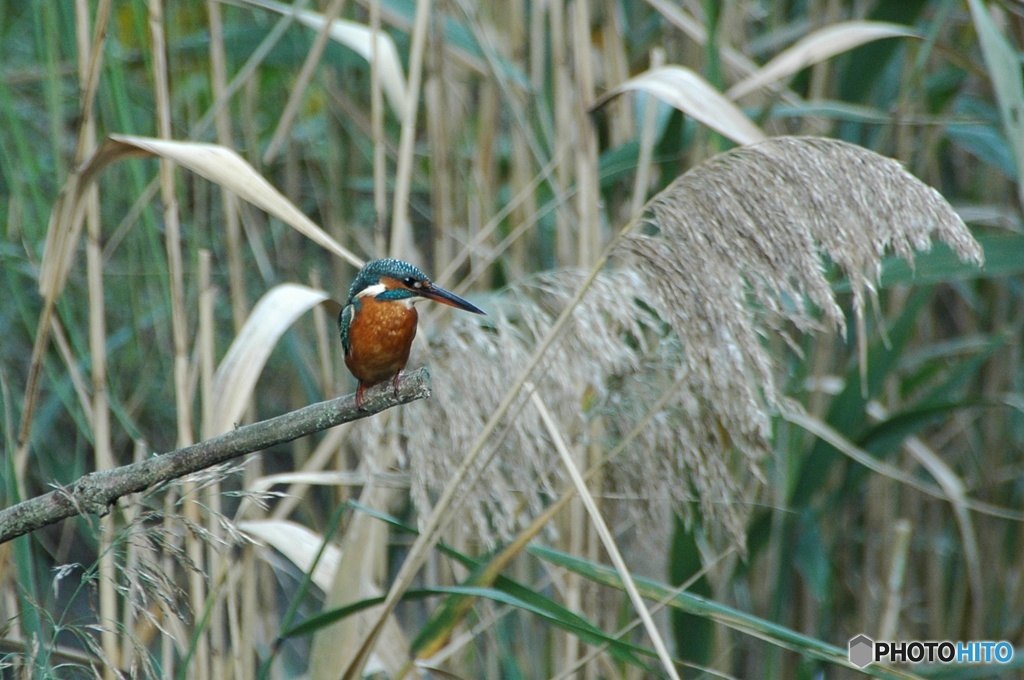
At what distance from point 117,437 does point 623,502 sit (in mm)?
1756

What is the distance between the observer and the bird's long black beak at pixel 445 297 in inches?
63.9

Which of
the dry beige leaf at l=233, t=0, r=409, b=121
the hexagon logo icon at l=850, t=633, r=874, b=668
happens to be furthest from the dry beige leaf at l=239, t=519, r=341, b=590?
the hexagon logo icon at l=850, t=633, r=874, b=668

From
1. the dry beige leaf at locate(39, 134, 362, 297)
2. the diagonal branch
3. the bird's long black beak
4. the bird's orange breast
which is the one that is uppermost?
the dry beige leaf at locate(39, 134, 362, 297)

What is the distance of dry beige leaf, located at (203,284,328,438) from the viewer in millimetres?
1643

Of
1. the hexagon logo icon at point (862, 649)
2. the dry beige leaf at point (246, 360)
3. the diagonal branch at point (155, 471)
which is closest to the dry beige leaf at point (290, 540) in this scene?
the dry beige leaf at point (246, 360)

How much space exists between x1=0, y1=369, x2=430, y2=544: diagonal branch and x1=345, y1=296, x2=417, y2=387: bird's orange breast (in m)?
0.49

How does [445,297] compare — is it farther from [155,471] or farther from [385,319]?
[155,471]

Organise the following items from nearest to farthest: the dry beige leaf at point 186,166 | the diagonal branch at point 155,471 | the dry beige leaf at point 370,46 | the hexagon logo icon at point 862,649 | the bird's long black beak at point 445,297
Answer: the diagonal branch at point 155,471 → the dry beige leaf at point 186,166 → the bird's long black beak at point 445,297 → the dry beige leaf at point 370,46 → the hexagon logo icon at point 862,649

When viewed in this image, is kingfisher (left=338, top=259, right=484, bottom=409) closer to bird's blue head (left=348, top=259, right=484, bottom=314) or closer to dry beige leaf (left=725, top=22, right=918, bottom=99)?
bird's blue head (left=348, top=259, right=484, bottom=314)

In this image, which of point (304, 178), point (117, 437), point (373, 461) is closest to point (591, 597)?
point (373, 461)

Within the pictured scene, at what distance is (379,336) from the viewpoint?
1704mm

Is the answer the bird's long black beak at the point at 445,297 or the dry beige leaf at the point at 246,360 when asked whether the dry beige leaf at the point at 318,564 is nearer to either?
the dry beige leaf at the point at 246,360

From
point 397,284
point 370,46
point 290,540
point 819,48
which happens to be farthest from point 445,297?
point 819,48

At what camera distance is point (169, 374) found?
8.34ft
